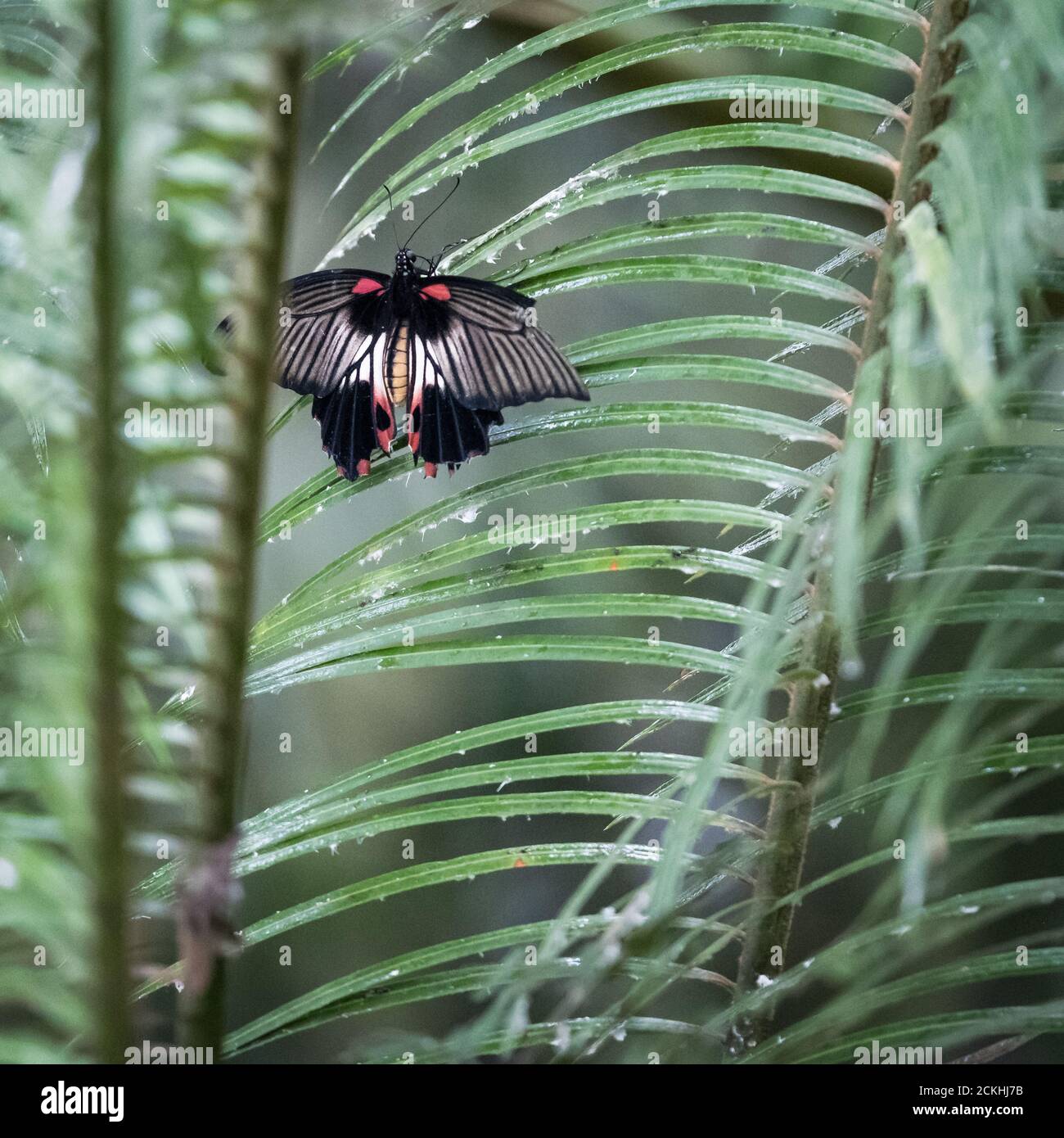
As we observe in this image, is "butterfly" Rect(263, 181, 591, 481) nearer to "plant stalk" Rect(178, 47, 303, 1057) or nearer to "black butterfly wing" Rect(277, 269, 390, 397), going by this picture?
"black butterfly wing" Rect(277, 269, 390, 397)

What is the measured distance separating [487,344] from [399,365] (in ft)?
0.30

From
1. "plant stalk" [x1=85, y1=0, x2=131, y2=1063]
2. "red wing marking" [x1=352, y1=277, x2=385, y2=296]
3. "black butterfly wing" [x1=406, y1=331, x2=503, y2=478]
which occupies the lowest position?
"plant stalk" [x1=85, y1=0, x2=131, y2=1063]

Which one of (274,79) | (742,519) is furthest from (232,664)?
(742,519)

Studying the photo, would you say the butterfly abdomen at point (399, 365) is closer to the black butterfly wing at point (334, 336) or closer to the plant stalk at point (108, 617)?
the black butterfly wing at point (334, 336)

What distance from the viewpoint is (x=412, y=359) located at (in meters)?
0.84

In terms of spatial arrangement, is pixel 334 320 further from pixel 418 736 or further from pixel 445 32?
pixel 418 736

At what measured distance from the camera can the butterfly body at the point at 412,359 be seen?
75 cm

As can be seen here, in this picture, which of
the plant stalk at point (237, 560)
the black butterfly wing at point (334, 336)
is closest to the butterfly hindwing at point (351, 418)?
the black butterfly wing at point (334, 336)

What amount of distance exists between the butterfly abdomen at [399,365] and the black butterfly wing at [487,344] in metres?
0.02

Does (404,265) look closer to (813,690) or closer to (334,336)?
(334,336)

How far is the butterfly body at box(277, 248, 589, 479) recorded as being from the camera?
75 cm

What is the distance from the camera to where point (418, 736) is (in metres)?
1.38

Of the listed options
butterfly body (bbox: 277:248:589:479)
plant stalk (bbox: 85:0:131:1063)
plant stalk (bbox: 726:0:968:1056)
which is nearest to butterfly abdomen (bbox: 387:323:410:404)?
butterfly body (bbox: 277:248:589:479)
